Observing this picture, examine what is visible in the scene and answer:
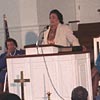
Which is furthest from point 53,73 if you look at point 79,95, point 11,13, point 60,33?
point 11,13

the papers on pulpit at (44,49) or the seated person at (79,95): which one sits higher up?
the papers on pulpit at (44,49)

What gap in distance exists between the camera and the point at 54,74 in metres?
5.61

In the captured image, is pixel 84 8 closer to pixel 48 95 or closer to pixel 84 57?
pixel 84 57

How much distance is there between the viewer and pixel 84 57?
574cm

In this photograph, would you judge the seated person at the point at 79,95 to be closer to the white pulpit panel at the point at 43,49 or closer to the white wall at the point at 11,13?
the white pulpit panel at the point at 43,49

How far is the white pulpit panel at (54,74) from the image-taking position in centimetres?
555

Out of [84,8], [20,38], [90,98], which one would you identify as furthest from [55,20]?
[84,8]

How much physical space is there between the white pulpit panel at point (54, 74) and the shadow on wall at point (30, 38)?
161 inches

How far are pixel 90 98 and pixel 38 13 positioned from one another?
15.4ft

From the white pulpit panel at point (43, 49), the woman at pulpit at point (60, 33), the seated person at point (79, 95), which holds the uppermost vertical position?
the woman at pulpit at point (60, 33)

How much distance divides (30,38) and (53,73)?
437 cm

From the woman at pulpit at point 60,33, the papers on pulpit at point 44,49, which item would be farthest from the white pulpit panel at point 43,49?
the woman at pulpit at point 60,33

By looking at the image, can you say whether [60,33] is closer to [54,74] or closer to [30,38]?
[54,74]

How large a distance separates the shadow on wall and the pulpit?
13.4 ft
